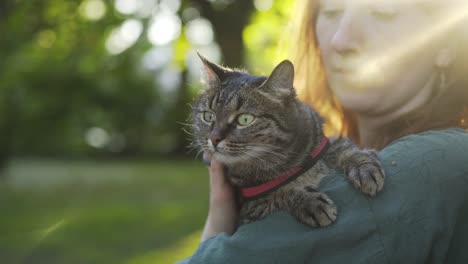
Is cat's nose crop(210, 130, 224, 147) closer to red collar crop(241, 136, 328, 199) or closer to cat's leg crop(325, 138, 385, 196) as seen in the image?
red collar crop(241, 136, 328, 199)

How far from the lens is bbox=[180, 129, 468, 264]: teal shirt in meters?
1.61

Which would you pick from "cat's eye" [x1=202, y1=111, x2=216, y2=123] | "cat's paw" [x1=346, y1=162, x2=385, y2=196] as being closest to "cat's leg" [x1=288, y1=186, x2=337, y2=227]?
A: "cat's paw" [x1=346, y1=162, x2=385, y2=196]

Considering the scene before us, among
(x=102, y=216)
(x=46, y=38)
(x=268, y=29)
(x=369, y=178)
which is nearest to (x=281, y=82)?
(x=369, y=178)

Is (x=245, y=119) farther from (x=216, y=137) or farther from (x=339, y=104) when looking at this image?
(x=339, y=104)

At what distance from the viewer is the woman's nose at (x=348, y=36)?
2070mm

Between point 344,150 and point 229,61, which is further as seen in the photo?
point 229,61

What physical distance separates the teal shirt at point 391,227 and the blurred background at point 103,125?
1546mm

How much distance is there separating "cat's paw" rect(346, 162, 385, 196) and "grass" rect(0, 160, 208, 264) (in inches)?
120

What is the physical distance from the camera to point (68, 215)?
27.0 feet

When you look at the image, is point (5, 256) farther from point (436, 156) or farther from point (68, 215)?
point (436, 156)

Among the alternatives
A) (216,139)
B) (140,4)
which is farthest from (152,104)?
(216,139)

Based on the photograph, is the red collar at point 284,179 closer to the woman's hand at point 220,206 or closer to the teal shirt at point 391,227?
the woman's hand at point 220,206

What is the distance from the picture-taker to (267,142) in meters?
2.29

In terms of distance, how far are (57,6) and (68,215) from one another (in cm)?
345
